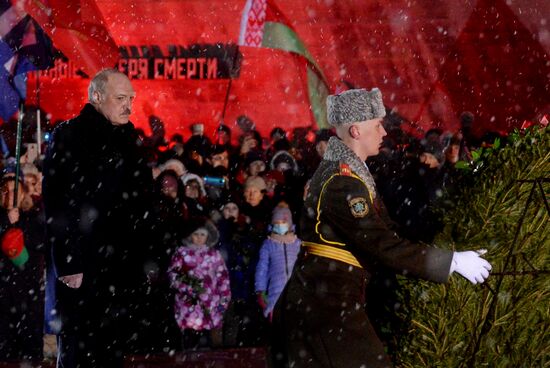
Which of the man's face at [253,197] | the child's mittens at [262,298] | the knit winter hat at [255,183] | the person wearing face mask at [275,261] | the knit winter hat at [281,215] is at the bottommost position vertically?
the child's mittens at [262,298]

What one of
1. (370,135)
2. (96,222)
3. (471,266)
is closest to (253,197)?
(96,222)

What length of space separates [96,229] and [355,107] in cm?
130

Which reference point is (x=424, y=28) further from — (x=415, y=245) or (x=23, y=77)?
(x=415, y=245)

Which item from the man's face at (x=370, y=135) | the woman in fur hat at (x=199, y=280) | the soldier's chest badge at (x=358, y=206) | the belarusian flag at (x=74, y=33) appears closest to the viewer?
the soldier's chest badge at (x=358, y=206)

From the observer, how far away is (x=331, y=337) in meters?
3.62

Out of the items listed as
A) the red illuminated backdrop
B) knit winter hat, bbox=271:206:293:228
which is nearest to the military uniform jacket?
knit winter hat, bbox=271:206:293:228

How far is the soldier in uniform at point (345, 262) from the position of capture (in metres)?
3.52

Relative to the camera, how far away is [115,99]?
14.5ft

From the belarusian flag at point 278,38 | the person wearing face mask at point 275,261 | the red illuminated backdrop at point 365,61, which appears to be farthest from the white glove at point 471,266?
the red illuminated backdrop at point 365,61

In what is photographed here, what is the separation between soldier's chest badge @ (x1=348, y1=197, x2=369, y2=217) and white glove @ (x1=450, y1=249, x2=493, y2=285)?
370 millimetres

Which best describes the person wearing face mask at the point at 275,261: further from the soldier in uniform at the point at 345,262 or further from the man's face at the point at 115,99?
the soldier in uniform at the point at 345,262

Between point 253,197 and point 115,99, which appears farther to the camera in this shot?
point 253,197

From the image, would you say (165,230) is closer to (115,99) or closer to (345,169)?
(115,99)

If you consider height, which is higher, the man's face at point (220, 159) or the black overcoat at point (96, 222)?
the man's face at point (220, 159)
